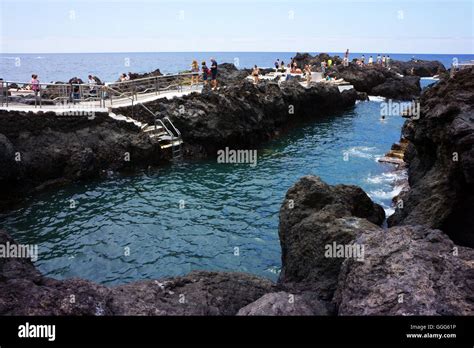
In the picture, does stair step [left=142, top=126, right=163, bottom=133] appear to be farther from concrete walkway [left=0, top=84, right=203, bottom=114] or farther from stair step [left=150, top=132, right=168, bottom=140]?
concrete walkway [left=0, top=84, right=203, bottom=114]

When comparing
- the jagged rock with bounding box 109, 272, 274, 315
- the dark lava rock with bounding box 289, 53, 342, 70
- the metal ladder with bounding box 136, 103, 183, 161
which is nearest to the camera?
the jagged rock with bounding box 109, 272, 274, 315

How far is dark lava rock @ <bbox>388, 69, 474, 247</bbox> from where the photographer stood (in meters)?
13.1

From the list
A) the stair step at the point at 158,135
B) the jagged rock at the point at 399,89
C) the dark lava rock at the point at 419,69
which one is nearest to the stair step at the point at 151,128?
the stair step at the point at 158,135

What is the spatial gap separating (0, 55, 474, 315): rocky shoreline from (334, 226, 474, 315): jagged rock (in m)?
0.02

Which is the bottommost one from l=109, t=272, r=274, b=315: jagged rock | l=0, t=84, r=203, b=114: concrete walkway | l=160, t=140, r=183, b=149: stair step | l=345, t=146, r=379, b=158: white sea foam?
l=109, t=272, r=274, b=315: jagged rock

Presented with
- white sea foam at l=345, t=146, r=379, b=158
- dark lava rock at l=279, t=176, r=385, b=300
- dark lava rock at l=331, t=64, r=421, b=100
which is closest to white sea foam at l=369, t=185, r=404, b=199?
dark lava rock at l=279, t=176, r=385, b=300

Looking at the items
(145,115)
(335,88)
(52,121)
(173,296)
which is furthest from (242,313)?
(335,88)

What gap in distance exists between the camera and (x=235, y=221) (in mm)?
20844

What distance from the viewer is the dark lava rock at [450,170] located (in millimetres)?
13062

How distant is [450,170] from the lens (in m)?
14.0

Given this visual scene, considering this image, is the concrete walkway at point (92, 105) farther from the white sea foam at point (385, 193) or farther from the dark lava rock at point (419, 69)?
the dark lava rock at point (419, 69)

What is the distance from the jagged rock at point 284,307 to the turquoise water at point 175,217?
7.65 metres

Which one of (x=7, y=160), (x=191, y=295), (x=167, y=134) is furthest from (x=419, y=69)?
(x=191, y=295)

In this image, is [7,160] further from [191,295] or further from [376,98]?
[376,98]
